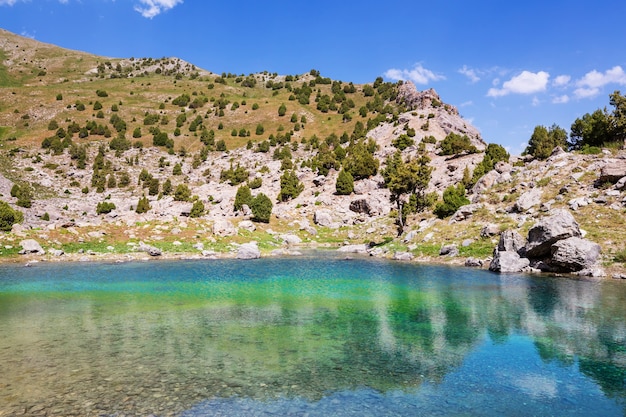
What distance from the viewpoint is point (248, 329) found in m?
20.3

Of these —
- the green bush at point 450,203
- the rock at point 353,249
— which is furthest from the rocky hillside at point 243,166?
the green bush at point 450,203

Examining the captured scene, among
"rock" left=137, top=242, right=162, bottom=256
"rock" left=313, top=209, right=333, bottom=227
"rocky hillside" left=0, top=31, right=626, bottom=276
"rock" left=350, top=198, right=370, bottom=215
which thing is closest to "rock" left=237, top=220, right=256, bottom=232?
"rocky hillside" left=0, top=31, right=626, bottom=276

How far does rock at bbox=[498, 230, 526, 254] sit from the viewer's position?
131 ft

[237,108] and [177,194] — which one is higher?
[237,108]

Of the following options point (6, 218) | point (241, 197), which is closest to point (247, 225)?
point (241, 197)

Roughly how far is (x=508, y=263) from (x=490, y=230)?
8.92 metres

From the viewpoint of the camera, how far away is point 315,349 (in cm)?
1720

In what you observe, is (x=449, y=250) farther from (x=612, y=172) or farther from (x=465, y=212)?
(x=612, y=172)

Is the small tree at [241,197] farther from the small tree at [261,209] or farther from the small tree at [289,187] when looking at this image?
the small tree at [289,187]

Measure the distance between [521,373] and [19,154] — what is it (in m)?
129

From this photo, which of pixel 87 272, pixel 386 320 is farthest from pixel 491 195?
pixel 87 272

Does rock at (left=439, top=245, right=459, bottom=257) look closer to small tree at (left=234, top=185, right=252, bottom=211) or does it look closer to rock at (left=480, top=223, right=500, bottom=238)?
rock at (left=480, top=223, right=500, bottom=238)

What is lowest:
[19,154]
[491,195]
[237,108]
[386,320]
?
[386,320]

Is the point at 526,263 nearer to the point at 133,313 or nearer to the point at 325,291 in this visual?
the point at 325,291
